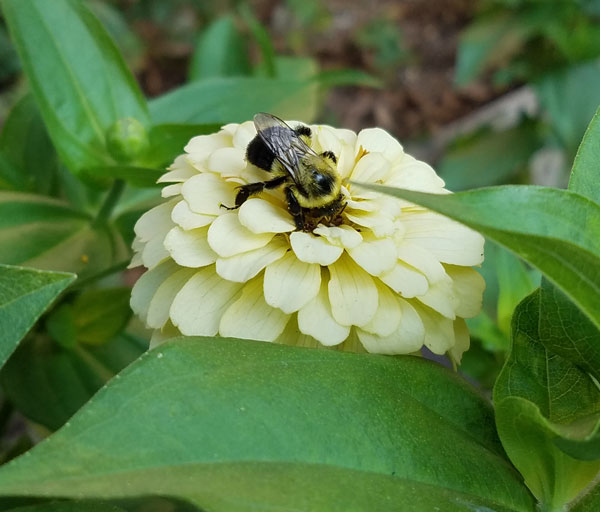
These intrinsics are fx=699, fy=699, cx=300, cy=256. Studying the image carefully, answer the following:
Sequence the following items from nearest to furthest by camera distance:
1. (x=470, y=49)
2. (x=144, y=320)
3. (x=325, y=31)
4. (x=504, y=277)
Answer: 1. (x=144, y=320)
2. (x=504, y=277)
3. (x=470, y=49)
4. (x=325, y=31)

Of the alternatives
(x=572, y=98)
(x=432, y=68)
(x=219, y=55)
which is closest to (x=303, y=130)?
(x=219, y=55)

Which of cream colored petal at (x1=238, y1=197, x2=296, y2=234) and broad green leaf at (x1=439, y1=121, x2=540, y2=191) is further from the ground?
cream colored petal at (x1=238, y1=197, x2=296, y2=234)

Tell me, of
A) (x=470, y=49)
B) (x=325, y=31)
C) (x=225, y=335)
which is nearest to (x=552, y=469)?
(x=225, y=335)

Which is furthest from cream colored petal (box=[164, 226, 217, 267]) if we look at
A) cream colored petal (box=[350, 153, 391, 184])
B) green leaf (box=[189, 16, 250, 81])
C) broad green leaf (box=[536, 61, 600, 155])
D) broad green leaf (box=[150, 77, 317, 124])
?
broad green leaf (box=[536, 61, 600, 155])

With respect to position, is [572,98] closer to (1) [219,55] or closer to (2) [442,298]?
(1) [219,55]

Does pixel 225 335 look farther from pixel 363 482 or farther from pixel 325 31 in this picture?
pixel 325 31

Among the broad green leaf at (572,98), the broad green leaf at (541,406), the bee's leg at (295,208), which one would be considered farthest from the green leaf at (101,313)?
the broad green leaf at (572,98)

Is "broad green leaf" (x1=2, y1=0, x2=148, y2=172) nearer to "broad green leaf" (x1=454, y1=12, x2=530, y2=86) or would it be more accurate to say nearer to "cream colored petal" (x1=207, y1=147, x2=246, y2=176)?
"cream colored petal" (x1=207, y1=147, x2=246, y2=176)
